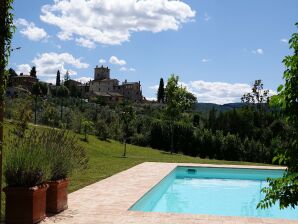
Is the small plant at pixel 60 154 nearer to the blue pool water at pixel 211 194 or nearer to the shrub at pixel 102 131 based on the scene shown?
the blue pool water at pixel 211 194

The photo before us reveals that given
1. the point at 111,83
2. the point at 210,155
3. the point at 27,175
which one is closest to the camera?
the point at 27,175

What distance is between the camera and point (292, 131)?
3137 millimetres

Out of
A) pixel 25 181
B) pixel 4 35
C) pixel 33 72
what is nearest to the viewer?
pixel 4 35

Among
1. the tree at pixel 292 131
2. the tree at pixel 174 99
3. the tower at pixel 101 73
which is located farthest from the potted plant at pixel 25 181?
the tower at pixel 101 73

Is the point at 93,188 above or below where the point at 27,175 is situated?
below

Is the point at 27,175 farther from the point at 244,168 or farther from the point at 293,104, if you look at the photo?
the point at 244,168

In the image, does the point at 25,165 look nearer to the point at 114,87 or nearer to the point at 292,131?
the point at 292,131

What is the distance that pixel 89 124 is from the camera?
27.2m

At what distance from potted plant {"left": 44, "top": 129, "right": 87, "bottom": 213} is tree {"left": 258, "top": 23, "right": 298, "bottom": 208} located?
436 centimetres

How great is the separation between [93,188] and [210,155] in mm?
24471

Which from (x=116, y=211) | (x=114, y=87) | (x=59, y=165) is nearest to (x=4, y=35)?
(x=59, y=165)

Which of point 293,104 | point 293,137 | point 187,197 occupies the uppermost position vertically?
point 293,104

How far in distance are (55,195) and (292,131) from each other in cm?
467

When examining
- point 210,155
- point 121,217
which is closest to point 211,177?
point 121,217
